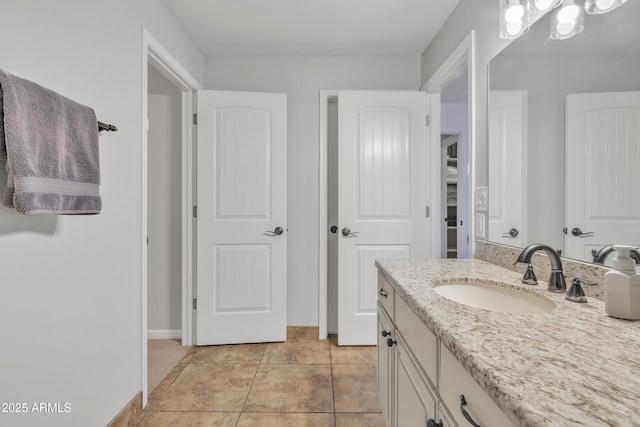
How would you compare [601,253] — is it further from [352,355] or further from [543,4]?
[352,355]

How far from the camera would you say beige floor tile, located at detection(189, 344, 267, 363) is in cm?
216

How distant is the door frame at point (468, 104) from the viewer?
170 centimetres

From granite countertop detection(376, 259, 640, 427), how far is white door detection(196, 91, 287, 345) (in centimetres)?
169

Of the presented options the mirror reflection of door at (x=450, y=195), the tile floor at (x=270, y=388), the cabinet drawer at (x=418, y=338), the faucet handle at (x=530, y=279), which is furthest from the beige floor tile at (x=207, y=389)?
the mirror reflection of door at (x=450, y=195)

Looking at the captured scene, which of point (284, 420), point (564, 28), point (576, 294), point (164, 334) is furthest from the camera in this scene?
point (164, 334)

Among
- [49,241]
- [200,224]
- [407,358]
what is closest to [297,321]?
[200,224]

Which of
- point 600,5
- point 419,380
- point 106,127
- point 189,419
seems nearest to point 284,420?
point 189,419

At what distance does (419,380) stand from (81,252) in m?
1.38

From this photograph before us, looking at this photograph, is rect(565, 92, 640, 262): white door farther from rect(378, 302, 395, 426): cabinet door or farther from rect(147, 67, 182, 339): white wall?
rect(147, 67, 182, 339): white wall

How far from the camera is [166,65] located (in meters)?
1.95

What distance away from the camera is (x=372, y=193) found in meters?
2.41

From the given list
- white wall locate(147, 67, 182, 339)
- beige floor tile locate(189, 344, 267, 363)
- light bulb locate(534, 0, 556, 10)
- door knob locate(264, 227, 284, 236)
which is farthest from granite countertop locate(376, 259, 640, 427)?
white wall locate(147, 67, 182, 339)

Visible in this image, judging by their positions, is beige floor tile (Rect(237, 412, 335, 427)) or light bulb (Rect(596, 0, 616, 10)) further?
beige floor tile (Rect(237, 412, 335, 427))

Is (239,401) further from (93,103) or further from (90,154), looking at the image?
(93,103)
